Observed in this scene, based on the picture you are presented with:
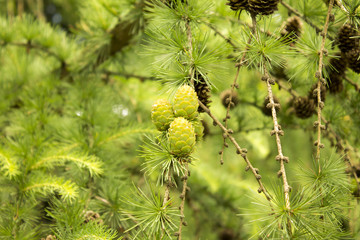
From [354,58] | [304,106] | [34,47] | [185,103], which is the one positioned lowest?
[34,47]

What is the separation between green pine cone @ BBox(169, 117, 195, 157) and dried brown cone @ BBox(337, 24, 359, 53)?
510mm

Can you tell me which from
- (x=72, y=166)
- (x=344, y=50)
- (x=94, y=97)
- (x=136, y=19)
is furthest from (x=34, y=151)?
(x=344, y=50)

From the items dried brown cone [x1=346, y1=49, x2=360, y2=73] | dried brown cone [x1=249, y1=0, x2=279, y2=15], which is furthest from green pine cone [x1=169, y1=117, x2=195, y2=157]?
dried brown cone [x1=346, y1=49, x2=360, y2=73]

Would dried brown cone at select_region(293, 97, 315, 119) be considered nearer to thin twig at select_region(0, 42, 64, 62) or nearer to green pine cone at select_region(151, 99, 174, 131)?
green pine cone at select_region(151, 99, 174, 131)

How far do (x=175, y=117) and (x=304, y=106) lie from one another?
1.71 ft

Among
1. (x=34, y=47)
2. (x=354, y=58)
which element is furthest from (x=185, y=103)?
(x=34, y=47)

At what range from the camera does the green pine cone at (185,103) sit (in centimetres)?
70

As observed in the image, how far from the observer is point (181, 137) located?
661 mm

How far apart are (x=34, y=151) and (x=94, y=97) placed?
1.02ft

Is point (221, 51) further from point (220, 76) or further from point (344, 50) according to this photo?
point (344, 50)

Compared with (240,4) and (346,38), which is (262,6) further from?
(346,38)

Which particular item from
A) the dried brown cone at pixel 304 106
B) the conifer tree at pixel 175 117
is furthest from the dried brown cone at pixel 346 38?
the dried brown cone at pixel 304 106

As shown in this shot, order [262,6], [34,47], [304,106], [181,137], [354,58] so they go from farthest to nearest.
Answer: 1. [34,47]
2. [304,106]
3. [354,58]
4. [262,6]
5. [181,137]

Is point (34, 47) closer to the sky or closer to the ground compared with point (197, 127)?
closer to the ground
